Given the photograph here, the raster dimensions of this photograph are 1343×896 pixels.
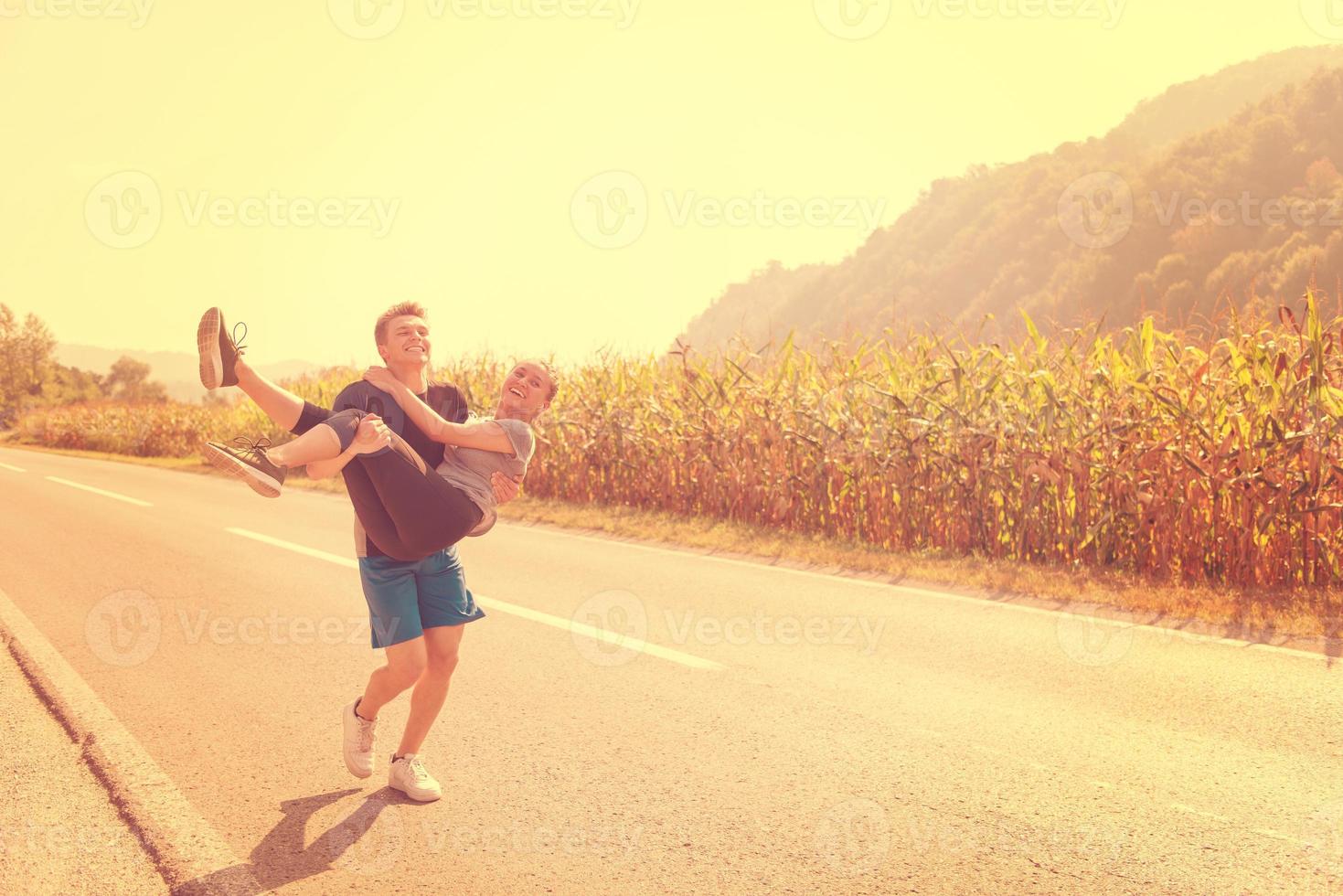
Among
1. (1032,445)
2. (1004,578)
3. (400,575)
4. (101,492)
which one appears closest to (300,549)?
(1004,578)

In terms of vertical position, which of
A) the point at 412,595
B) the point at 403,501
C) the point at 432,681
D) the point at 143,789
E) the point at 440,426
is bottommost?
the point at 143,789

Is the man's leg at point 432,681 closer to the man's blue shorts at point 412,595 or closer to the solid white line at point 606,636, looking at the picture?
the man's blue shorts at point 412,595

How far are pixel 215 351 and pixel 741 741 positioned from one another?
10.2 ft

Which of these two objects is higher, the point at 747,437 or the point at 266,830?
the point at 747,437

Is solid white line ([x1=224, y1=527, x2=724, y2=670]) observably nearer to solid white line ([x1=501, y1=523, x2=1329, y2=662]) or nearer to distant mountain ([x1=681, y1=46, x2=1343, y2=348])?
solid white line ([x1=501, y1=523, x2=1329, y2=662])

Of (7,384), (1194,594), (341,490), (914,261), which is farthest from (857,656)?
(914,261)

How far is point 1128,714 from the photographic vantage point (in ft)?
18.6

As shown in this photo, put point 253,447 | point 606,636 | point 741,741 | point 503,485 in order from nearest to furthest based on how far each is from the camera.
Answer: point 253,447 → point 503,485 → point 741,741 → point 606,636

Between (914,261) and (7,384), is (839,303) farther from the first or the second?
(7,384)

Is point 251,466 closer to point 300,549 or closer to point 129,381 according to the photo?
point 300,549

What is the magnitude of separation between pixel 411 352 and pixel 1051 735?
3.65m

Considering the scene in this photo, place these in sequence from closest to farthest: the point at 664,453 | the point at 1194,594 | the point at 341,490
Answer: the point at 1194,594, the point at 664,453, the point at 341,490

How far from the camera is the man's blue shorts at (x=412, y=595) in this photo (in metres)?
4.10

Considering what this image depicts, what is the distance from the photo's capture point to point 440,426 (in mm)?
3844
